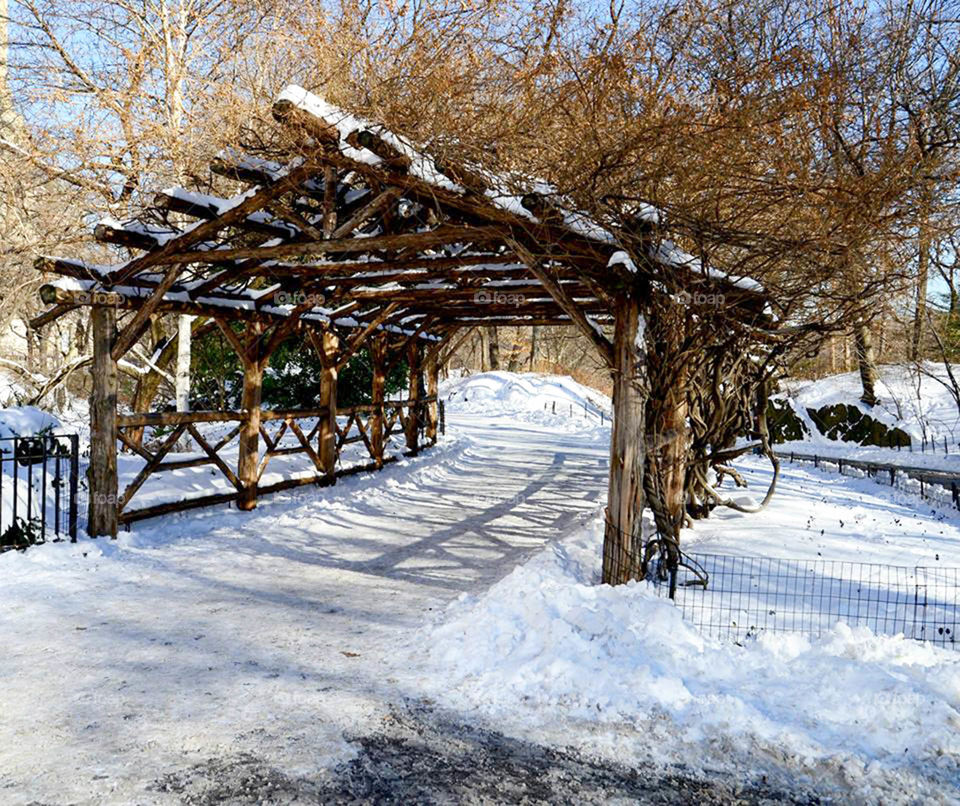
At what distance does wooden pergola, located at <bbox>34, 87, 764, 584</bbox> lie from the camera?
6250 millimetres

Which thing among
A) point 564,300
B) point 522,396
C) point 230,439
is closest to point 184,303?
point 230,439

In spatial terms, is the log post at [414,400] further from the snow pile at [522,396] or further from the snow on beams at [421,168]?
the snow pile at [522,396]

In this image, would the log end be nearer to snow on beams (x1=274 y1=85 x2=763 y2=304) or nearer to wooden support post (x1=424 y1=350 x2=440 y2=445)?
snow on beams (x1=274 y1=85 x2=763 y2=304)

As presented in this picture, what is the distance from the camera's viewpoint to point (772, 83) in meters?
7.66

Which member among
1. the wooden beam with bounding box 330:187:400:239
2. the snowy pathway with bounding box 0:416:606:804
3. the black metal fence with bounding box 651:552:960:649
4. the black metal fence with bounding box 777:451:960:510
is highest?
the wooden beam with bounding box 330:187:400:239

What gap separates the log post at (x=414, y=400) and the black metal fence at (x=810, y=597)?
33.3 ft

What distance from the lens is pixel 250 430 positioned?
1073 centimetres

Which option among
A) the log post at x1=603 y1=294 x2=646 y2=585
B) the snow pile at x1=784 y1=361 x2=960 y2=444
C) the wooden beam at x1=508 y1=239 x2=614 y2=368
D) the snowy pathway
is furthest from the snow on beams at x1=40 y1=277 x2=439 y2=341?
the snow pile at x1=784 y1=361 x2=960 y2=444

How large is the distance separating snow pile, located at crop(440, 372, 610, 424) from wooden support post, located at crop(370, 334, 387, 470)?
652 inches

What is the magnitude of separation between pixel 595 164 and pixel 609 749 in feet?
16.6

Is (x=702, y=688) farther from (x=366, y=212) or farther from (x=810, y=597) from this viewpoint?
(x=366, y=212)

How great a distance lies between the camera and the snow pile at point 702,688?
3.79 m

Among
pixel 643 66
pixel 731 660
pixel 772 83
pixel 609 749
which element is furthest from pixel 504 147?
pixel 609 749

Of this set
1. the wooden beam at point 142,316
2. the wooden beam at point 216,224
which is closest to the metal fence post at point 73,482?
the wooden beam at point 142,316
